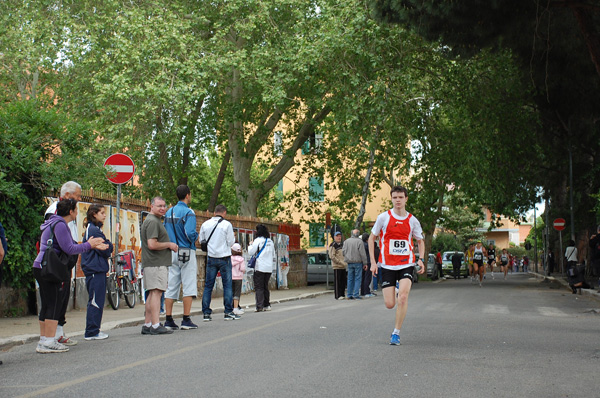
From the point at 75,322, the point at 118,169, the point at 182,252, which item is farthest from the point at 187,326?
the point at 118,169

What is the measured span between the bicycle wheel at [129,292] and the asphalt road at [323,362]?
16.2ft

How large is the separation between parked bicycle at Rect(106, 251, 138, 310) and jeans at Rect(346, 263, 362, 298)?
6.97m

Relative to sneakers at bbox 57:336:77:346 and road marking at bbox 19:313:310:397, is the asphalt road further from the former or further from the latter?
sneakers at bbox 57:336:77:346

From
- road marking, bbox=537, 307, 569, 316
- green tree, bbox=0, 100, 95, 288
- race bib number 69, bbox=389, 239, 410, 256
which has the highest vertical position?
green tree, bbox=0, 100, 95, 288

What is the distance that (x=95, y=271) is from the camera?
1066 centimetres

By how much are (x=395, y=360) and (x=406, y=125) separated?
863 inches

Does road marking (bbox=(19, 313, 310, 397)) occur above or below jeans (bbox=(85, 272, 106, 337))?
below

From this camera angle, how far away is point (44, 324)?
367 inches

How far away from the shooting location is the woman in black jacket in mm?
10500

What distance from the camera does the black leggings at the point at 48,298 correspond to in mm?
9180

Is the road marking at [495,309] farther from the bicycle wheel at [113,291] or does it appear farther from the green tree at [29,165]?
the green tree at [29,165]

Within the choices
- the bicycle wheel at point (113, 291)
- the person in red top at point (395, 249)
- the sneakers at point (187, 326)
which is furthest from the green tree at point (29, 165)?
the person in red top at point (395, 249)

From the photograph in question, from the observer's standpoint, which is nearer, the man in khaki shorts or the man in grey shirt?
the man in khaki shorts

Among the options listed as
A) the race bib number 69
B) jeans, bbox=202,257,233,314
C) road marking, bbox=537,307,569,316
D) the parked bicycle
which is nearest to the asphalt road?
jeans, bbox=202,257,233,314
